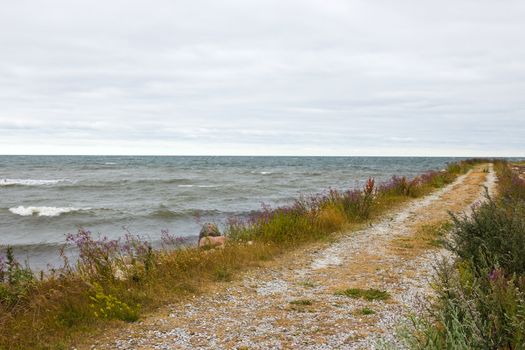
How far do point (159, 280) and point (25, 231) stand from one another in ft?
43.4

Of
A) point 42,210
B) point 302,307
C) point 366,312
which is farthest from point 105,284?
point 42,210

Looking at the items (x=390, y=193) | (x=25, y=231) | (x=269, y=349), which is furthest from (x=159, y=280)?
(x=390, y=193)

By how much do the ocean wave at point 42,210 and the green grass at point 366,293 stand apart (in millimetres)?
18313

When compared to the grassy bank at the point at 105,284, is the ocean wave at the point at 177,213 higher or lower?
lower

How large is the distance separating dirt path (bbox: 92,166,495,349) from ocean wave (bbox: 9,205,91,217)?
16.2 metres

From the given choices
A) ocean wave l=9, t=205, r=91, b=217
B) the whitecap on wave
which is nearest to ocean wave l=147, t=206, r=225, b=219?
ocean wave l=9, t=205, r=91, b=217

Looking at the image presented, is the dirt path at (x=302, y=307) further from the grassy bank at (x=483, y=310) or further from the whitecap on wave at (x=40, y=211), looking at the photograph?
the whitecap on wave at (x=40, y=211)

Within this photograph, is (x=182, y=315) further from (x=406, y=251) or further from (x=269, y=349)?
(x=406, y=251)

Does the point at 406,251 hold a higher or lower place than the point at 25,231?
higher

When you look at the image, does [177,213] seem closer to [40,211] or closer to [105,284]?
[40,211]

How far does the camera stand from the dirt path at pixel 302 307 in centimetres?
541

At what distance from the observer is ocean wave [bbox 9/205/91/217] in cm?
2219

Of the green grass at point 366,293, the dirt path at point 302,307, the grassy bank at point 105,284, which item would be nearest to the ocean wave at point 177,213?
the grassy bank at point 105,284

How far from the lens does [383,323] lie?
5895 millimetres
